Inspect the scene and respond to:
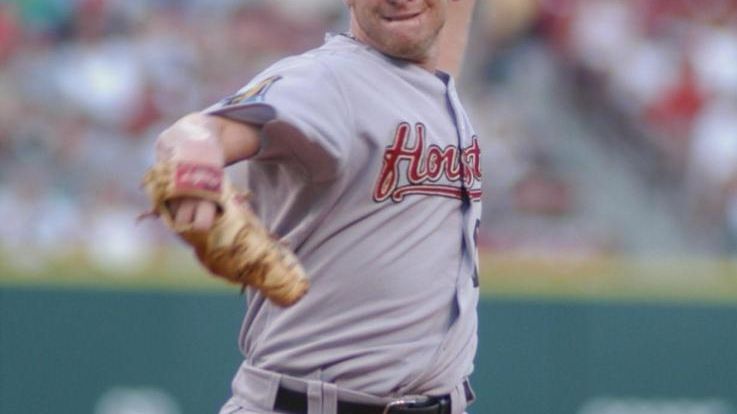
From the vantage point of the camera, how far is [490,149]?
8164 mm

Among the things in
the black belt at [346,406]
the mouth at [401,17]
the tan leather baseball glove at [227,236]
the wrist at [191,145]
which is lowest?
the black belt at [346,406]

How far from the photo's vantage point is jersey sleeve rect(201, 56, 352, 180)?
268cm

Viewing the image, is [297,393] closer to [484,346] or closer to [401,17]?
[401,17]

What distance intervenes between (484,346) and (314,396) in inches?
163

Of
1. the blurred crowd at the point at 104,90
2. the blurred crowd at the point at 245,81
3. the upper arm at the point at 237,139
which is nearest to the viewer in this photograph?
the upper arm at the point at 237,139

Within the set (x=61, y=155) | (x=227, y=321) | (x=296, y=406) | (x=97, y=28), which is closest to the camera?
(x=296, y=406)

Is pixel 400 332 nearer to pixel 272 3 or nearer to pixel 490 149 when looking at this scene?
pixel 490 149

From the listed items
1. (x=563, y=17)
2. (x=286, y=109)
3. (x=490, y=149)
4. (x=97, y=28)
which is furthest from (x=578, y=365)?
(x=286, y=109)

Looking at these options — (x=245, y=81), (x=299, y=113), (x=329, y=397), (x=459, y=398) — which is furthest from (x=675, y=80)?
(x=299, y=113)

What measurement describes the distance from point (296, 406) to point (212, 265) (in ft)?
2.19

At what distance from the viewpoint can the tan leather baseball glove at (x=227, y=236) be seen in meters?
2.40

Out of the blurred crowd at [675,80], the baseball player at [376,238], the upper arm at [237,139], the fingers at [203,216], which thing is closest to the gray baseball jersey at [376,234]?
the baseball player at [376,238]

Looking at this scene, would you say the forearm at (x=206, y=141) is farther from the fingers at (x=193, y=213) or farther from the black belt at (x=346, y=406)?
the black belt at (x=346, y=406)

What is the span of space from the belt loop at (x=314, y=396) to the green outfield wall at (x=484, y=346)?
3943 millimetres
